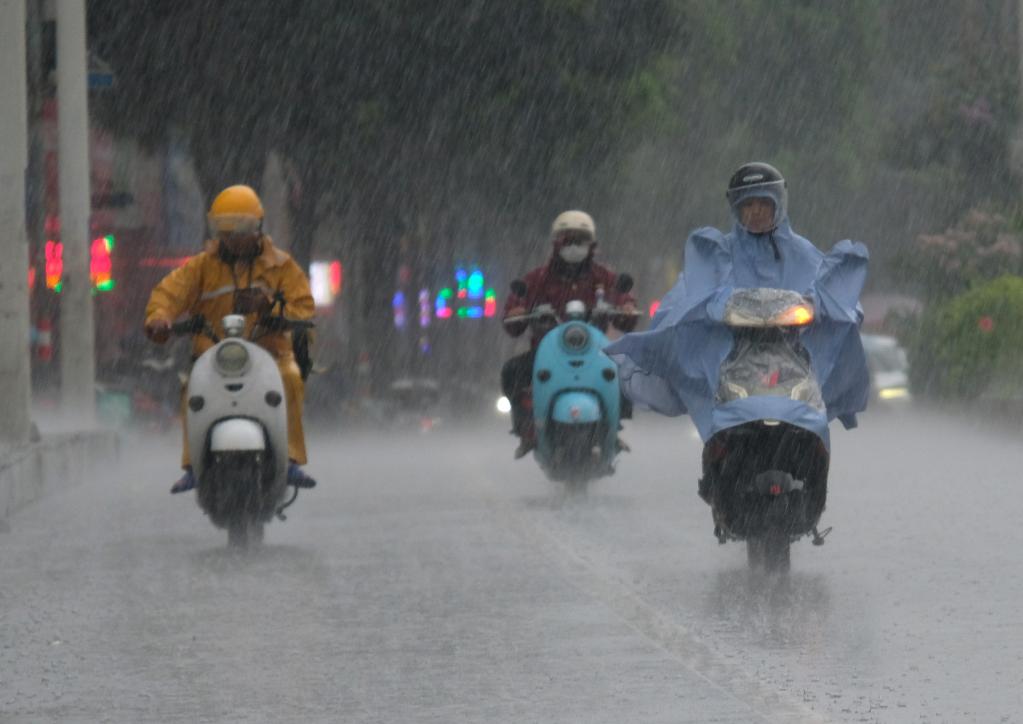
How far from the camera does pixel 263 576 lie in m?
11.7

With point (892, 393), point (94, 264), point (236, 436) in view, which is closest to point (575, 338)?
point (236, 436)

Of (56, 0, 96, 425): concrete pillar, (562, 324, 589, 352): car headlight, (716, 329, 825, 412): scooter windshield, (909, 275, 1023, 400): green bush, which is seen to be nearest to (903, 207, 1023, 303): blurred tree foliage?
(909, 275, 1023, 400): green bush

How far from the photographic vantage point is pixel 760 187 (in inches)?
426

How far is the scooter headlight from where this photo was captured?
12648mm

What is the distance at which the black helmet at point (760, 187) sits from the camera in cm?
1083

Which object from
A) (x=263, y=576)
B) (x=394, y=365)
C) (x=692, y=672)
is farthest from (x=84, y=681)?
(x=394, y=365)

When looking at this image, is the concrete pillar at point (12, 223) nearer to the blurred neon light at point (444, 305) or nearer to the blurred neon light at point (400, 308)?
the blurred neon light at point (400, 308)

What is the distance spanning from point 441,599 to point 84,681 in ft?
7.62

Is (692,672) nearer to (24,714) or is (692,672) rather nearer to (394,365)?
(24,714)

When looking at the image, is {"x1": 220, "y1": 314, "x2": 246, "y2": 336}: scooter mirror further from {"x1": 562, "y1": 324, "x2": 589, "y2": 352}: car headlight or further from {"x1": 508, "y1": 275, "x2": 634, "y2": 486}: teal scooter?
{"x1": 562, "y1": 324, "x2": 589, "y2": 352}: car headlight

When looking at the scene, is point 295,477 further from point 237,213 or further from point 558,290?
point 558,290

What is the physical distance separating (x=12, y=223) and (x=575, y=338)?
466cm

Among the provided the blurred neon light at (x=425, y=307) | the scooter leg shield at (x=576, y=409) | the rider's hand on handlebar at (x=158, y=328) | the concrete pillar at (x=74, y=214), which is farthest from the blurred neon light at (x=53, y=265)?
the blurred neon light at (x=425, y=307)

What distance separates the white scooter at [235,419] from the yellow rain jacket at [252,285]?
1.43 feet
